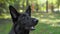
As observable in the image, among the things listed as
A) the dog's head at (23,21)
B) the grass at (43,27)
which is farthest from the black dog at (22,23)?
the grass at (43,27)

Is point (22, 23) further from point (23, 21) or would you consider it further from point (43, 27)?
point (43, 27)

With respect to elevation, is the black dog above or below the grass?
above

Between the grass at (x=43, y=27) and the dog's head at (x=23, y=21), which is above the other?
the dog's head at (x=23, y=21)

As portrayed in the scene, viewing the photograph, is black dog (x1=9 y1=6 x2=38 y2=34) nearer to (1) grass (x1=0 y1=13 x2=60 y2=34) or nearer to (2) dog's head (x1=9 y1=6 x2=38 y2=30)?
(2) dog's head (x1=9 y1=6 x2=38 y2=30)

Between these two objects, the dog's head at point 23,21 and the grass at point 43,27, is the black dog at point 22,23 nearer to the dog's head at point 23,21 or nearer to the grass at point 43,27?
the dog's head at point 23,21

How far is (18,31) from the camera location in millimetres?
6367

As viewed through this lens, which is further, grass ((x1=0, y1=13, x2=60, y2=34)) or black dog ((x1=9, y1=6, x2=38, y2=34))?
grass ((x1=0, y1=13, x2=60, y2=34))

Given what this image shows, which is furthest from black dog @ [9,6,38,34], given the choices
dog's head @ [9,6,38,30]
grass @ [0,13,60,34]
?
grass @ [0,13,60,34]

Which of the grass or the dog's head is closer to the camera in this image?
the dog's head

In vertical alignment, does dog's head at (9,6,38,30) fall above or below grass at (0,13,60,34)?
above

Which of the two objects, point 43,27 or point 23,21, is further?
point 43,27

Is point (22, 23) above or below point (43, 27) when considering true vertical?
above

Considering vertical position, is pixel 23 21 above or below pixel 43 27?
above

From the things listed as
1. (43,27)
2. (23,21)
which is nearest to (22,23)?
(23,21)
